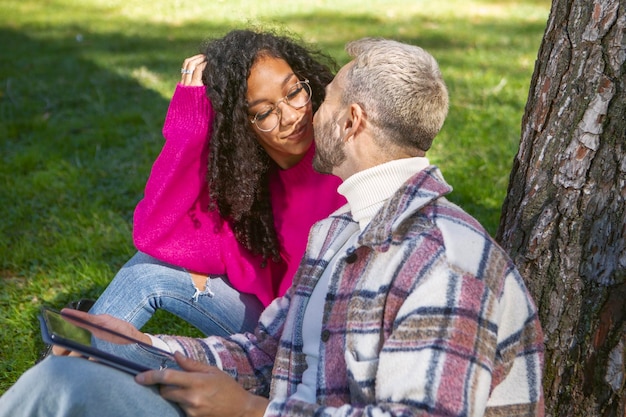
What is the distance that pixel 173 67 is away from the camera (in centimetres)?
827

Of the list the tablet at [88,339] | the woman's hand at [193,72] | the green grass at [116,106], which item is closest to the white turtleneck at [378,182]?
the tablet at [88,339]

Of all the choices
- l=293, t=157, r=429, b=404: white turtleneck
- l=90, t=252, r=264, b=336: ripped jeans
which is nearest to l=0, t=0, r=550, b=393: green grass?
l=90, t=252, r=264, b=336: ripped jeans

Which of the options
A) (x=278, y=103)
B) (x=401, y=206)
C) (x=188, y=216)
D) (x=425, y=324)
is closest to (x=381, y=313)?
(x=425, y=324)

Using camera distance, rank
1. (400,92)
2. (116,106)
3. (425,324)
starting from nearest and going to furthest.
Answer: (425,324) < (400,92) < (116,106)

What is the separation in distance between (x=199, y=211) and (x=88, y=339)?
3.31 ft

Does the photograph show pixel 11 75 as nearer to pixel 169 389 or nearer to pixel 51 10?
pixel 51 10

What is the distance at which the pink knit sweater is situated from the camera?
3.04 metres

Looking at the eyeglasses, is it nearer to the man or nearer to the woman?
the woman

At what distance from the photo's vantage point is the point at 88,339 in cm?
222

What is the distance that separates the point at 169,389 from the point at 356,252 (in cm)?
57

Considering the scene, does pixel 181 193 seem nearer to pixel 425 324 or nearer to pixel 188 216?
pixel 188 216

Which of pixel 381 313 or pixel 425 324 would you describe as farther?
pixel 381 313

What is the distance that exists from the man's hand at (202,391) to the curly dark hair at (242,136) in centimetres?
102

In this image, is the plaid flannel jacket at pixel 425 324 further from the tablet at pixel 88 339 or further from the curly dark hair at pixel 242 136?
the curly dark hair at pixel 242 136
